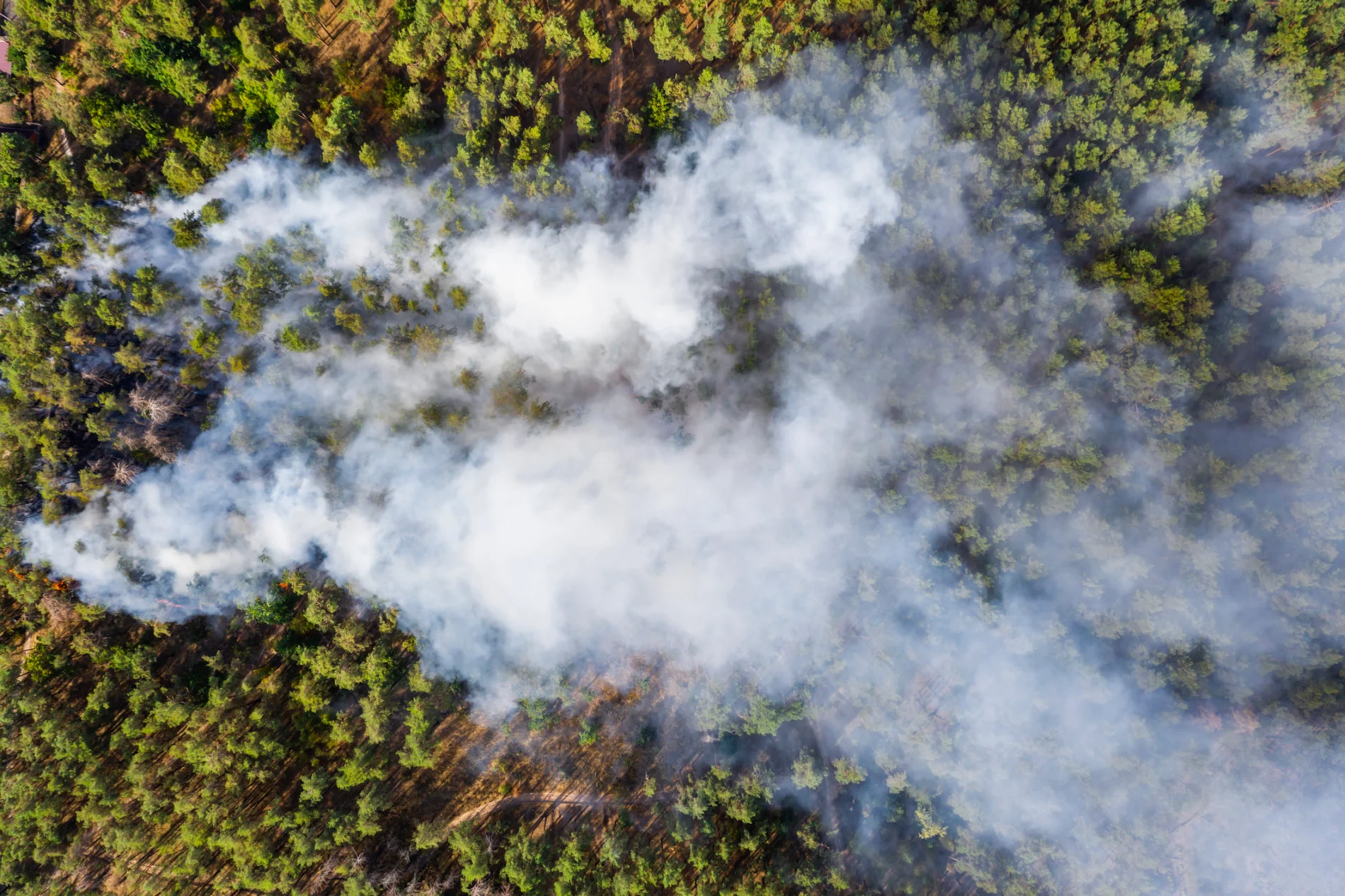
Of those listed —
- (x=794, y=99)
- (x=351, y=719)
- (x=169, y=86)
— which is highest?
(x=794, y=99)

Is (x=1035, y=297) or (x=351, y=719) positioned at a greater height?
(x=1035, y=297)

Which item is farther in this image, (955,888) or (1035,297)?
(955,888)

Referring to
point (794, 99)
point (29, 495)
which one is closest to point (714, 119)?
point (794, 99)

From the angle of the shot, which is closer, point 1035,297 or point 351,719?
point 1035,297

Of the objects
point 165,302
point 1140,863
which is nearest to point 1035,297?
point 1140,863

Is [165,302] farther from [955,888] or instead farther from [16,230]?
[955,888]

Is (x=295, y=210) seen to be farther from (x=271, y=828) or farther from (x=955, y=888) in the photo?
(x=955, y=888)
